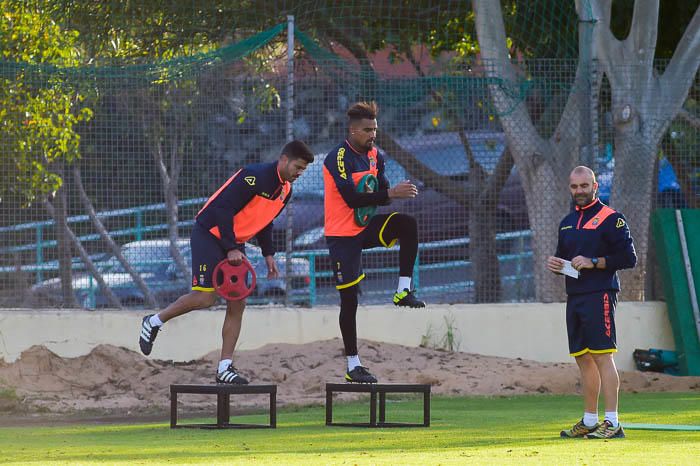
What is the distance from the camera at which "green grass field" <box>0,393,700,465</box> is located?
7035mm

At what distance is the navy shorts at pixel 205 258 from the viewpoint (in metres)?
9.62

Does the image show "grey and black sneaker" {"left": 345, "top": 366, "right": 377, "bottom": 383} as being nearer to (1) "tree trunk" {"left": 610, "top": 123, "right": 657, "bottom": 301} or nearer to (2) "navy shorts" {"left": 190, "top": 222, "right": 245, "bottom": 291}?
(2) "navy shorts" {"left": 190, "top": 222, "right": 245, "bottom": 291}

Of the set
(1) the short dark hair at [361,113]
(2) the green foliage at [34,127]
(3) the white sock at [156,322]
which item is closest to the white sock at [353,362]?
(3) the white sock at [156,322]

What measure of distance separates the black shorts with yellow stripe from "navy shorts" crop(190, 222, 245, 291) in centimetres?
85

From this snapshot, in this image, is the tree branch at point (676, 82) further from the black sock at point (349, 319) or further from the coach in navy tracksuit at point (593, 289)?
the coach in navy tracksuit at point (593, 289)

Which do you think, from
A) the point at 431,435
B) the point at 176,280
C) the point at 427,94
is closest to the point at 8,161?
the point at 176,280

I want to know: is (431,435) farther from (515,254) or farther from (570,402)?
(515,254)

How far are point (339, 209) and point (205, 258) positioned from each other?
1.07 meters

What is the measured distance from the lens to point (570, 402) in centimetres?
1208

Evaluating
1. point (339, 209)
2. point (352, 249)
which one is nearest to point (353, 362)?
point (352, 249)

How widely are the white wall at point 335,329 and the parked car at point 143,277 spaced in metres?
0.22

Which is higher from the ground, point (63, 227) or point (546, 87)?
point (546, 87)

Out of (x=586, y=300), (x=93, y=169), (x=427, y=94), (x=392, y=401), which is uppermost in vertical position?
(x=427, y=94)

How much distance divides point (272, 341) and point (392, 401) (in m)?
1.85
